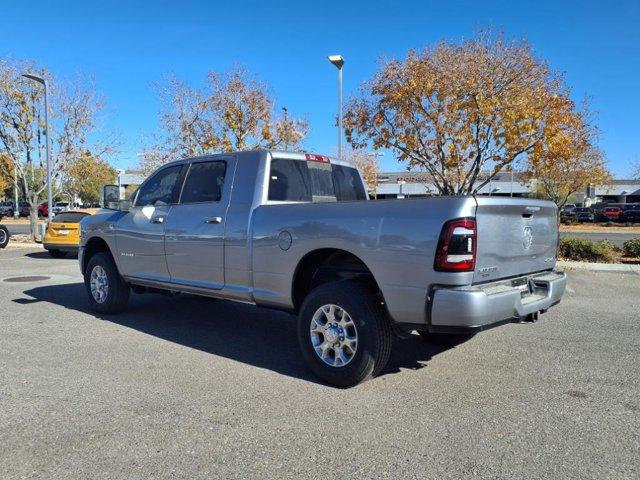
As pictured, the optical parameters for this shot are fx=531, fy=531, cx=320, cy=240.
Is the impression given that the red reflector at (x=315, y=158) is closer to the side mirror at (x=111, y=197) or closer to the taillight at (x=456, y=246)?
the taillight at (x=456, y=246)

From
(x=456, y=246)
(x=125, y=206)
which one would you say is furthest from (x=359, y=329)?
(x=125, y=206)

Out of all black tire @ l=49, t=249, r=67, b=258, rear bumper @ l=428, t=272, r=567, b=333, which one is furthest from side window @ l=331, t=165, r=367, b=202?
black tire @ l=49, t=249, r=67, b=258

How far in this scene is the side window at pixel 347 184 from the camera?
6.27m

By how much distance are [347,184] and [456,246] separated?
9.16 feet

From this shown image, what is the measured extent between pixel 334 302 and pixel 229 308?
3735 mm

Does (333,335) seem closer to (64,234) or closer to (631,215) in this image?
(64,234)

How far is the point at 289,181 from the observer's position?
5.62m

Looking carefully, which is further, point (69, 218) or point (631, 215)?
point (631, 215)

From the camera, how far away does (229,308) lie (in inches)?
308

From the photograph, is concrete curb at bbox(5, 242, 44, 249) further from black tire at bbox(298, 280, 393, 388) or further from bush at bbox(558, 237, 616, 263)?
black tire at bbox(298, 280, 393, 388)

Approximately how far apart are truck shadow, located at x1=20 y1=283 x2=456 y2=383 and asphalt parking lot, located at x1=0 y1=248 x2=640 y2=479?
0.12ft

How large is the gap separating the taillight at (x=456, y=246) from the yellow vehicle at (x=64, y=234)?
13229 millimetres

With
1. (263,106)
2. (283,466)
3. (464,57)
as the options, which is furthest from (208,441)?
(263,106)

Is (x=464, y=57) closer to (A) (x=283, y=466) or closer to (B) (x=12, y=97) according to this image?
(A) (x=283, y=466)
